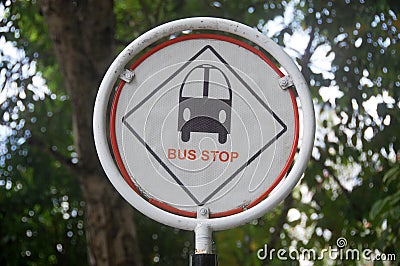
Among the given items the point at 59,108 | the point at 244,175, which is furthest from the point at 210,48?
the point at 59,108

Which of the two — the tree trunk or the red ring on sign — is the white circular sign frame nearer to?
the red ring on sign

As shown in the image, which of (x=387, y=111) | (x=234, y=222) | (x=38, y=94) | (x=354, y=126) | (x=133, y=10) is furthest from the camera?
(x=133, y=10)

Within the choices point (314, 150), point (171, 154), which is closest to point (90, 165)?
point (314, 150)

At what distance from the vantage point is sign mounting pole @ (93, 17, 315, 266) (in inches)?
38.8

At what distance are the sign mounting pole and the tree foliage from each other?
2.54ft

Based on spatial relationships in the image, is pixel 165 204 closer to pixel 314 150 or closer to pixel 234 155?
pixel 234 155

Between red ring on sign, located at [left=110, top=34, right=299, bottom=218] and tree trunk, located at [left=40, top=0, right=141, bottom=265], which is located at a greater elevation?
tree trunk, located at [left=40, top=0, right=141, bottom=265]

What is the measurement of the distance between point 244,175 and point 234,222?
80mm

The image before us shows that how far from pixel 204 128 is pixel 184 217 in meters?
0.15

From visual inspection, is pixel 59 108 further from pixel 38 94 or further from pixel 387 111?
pixel 387 111

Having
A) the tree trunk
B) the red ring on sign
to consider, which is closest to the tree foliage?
the tree trunk

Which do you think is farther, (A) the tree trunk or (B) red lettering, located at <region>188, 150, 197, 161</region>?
(A) the tree trunk

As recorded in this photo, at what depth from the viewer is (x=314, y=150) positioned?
2.54m

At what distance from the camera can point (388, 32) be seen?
2025 mm
